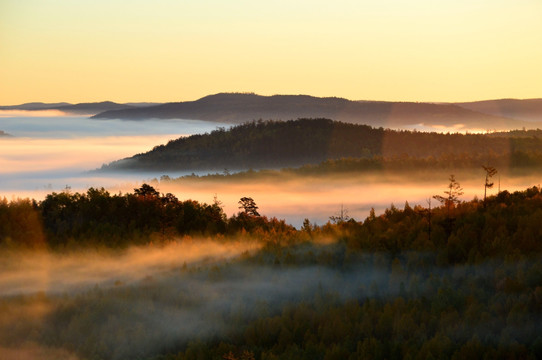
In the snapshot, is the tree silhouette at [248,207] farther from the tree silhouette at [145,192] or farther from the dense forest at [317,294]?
the dense forest at [317,294]

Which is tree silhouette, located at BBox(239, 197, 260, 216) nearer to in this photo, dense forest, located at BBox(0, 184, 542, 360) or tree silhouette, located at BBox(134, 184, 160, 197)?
tree silhouette, located at BBox(134, 184, 160, 197)

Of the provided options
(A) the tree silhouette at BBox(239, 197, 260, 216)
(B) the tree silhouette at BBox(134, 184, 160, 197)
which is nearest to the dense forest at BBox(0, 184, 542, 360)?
(B) the tree silhouette at BBox(134, 184, 160, 197)

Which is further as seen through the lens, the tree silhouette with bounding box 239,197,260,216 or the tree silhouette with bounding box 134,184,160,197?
the tree silhouette with bounding box 239,197,260,216

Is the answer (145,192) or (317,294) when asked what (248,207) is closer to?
(145,192)

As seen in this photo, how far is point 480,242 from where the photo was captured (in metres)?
49.8

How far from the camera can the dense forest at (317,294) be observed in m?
36.8

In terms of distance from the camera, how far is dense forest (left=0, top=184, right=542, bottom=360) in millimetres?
36844

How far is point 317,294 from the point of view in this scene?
4306 cm

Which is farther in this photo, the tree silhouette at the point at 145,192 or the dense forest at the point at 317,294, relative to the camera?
the tree silhouette at the point at 145,192

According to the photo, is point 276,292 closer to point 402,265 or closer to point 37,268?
point 402,265

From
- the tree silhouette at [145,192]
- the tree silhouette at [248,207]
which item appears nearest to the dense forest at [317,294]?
the tree silhouette at [145,192]

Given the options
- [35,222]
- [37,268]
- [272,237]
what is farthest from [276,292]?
[35,222]

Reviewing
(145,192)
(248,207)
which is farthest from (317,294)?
(145,192)

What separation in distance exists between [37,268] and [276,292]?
20.3 metres
